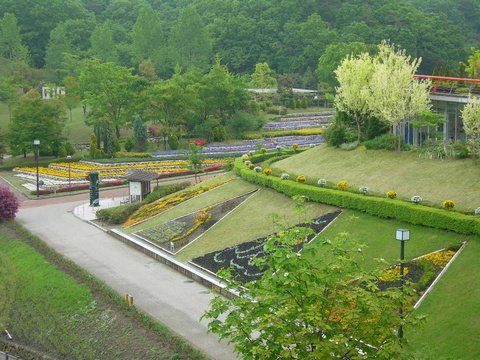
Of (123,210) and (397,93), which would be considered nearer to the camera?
(397,93)

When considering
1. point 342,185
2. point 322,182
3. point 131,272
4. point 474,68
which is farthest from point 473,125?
point 131,272

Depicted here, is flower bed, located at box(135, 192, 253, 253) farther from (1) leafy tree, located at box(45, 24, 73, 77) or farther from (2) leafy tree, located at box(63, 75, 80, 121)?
(1) leafy tree, located at box(45, 24, 73, 77)

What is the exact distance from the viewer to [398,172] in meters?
36.6

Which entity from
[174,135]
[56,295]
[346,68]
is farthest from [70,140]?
[56,295]

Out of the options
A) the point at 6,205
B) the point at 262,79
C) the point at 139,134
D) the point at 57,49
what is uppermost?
the point at 57,49

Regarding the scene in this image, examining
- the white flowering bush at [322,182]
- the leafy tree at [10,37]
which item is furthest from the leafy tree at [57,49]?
the white flowering bush at [322,182]

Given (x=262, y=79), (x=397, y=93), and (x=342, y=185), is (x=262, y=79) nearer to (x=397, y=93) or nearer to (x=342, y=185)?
(x=397, y=93)

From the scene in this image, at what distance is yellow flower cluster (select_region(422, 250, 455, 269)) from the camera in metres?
27.6

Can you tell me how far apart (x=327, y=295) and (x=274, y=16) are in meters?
99.9

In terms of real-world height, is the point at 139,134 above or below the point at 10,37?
below

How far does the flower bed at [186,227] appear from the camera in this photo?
124 feet

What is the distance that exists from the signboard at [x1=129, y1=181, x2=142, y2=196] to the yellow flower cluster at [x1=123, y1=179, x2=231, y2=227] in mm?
2307

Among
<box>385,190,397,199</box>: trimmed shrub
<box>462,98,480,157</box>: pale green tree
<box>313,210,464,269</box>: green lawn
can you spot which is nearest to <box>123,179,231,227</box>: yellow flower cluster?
<box>313,210,464,269</box>: green lawn

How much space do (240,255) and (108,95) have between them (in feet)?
138
